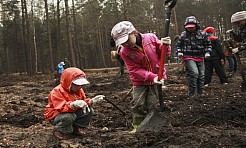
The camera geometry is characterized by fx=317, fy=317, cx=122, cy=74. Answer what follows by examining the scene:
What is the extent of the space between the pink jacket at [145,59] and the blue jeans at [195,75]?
239 centimetres

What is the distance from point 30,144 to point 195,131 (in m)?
2.06

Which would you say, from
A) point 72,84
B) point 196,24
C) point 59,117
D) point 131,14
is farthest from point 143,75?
point 131,14

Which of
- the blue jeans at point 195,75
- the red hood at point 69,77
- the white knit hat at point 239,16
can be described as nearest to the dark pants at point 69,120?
the red hood at point 69,77

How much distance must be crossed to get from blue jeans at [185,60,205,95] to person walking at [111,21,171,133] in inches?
90.3

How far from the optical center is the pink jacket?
4145 mm

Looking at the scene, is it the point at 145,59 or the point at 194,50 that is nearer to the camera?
the point at 145,59

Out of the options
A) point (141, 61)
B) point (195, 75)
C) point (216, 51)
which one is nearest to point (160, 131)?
point (141, 61)

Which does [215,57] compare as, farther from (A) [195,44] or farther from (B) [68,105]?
(B) [68,105]

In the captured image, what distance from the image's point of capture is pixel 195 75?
21.3 feet

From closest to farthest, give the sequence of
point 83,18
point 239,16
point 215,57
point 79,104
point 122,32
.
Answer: point 122,32 < point 79,104 < point 239,16 < point 215,57 < point 83,18

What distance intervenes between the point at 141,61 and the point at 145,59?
0.06m

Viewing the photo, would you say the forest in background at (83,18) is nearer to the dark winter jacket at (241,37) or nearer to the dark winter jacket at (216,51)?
the dark winter jacket at (216,51)

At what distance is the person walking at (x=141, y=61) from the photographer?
12.8 feet

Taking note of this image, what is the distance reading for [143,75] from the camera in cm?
417
